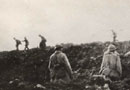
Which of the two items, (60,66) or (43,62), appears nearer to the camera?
(60,66)

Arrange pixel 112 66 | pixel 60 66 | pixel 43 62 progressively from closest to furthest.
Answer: pixel 60 66 < pixel 112 66 < pixel 43 62

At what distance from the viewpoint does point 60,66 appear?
14.2 m

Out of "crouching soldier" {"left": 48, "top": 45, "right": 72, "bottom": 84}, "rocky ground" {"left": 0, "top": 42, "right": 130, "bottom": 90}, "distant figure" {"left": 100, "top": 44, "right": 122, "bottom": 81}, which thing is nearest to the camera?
"crouching soldier" {"left": 48, "top": 45, "right": 72, "bottom": 84}

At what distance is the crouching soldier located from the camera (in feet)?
46.3

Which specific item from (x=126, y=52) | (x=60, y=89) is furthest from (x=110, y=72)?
(x=126, y=52)

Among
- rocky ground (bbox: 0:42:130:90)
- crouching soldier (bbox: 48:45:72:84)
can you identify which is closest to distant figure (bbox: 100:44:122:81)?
crouching soldier (bbox: 48:45:72:84)

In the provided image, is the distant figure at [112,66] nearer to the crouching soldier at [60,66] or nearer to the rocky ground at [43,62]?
the crouching soldier at [60,66]

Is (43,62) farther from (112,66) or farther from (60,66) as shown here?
→ (60,66)

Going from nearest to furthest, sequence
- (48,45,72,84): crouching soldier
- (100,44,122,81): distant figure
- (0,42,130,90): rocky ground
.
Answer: (48,45,72,84): crouching soldier → (100,44,122,81): distant figure → (0,42,130,90): rocky ground

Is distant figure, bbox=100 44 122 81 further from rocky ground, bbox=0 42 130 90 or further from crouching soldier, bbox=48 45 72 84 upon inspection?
rocky ground, bbox=0 42 130 90

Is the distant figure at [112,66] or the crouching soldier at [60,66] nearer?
the crouching soldier at [60,66]

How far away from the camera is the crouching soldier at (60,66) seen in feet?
46.3

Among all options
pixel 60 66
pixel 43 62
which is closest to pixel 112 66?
pixel 60 66

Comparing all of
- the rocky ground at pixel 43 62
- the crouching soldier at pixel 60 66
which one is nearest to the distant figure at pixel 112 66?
the crouching soldier at pixel 60 66
